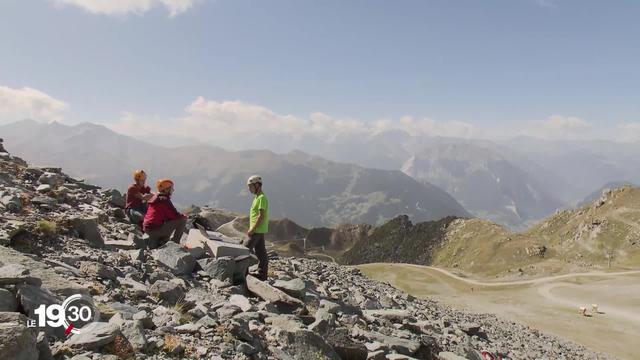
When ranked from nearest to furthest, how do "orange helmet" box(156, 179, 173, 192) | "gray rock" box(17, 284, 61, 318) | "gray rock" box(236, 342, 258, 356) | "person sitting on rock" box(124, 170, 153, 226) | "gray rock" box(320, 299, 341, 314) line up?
"gray rock" box(17, 284, 61, 318), "gray rock" box(236, 342, 258, 356), "gray rock" box(320, 299, 341, 314), "orange helmet" box(156, 179, 173, 192), "person sitting on rock" box(124, 170, 153, 226)

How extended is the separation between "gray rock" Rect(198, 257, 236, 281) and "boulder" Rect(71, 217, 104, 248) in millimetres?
4017

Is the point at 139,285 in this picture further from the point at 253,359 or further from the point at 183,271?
the point at 253,359

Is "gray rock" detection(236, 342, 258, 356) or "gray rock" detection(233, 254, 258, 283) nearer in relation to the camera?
"gray rock" detection(236, 342, 258, 356)

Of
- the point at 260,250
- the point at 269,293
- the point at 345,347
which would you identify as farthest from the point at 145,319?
the point at 260,250

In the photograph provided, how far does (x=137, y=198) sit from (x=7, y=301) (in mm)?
14446

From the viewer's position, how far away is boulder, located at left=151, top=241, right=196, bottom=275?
14422 mm

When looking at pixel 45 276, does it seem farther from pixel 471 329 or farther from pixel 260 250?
pixel 471 329

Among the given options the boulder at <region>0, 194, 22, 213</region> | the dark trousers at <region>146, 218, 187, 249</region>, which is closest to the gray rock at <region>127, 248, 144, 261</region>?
the dark trousers at <region>146, 218, 187, 249</region>

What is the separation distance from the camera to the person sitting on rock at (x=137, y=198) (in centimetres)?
2069

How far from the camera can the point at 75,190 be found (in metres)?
24.4

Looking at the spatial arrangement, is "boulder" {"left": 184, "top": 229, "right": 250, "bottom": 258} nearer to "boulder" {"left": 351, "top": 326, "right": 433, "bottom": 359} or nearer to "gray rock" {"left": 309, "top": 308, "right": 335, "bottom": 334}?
"gray rock" {"left": 309, "top": 308, "right": 335, "bottom": 334}

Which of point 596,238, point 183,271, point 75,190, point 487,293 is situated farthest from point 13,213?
point 596,238

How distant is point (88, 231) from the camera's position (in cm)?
1549

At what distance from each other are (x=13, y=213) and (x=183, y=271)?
6.74 metres
